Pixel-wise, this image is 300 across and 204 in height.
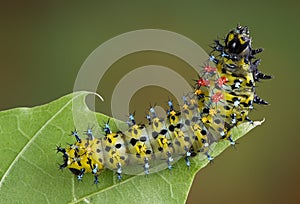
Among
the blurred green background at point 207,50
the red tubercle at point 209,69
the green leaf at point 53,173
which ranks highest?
the blurred green background at point 207,50

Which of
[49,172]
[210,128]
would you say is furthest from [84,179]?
[210,128]

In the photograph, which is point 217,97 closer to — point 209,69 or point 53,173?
point 209,69

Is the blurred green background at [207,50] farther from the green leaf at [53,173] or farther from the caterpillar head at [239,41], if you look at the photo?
the green leaf at [53,173]

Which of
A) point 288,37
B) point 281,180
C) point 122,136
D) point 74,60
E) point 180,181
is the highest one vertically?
point 74,60

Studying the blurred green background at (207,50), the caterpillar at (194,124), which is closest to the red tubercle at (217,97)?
the caterpillar at (194,124)

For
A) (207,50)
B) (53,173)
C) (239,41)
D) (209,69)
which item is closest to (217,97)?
(209,69)

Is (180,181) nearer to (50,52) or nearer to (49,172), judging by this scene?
(49,172)
